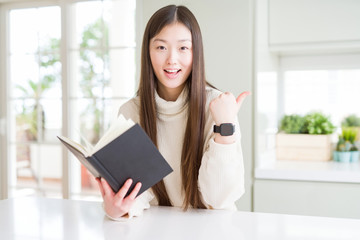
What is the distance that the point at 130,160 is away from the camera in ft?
3.37

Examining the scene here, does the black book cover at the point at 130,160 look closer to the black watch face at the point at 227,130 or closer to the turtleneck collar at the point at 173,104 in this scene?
the black watch face at the point at 227,130

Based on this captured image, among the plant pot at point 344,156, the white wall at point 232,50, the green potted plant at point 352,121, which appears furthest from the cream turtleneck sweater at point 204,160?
the green potted plant at point 352,121

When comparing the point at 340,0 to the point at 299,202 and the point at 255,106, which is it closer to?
the point at 255,106

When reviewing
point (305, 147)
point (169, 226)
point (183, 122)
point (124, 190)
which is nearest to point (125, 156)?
point (124, 190)

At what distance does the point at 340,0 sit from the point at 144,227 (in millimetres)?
1892

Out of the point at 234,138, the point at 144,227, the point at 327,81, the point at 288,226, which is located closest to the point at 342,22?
the point at 327,81

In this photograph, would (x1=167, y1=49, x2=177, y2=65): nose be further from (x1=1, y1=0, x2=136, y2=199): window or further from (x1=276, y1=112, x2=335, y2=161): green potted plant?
(x1=276, y1=112, x2=335, y2=161): green potted plant

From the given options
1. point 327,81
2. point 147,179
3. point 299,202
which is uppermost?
point 327,81

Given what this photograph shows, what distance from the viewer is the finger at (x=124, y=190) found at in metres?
1.08

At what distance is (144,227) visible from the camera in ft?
3.47

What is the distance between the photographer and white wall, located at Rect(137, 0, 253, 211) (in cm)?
227

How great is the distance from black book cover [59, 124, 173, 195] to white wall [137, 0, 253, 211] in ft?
4.19

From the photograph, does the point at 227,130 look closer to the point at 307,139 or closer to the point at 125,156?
the point at 125,156

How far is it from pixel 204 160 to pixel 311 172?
1135mm
